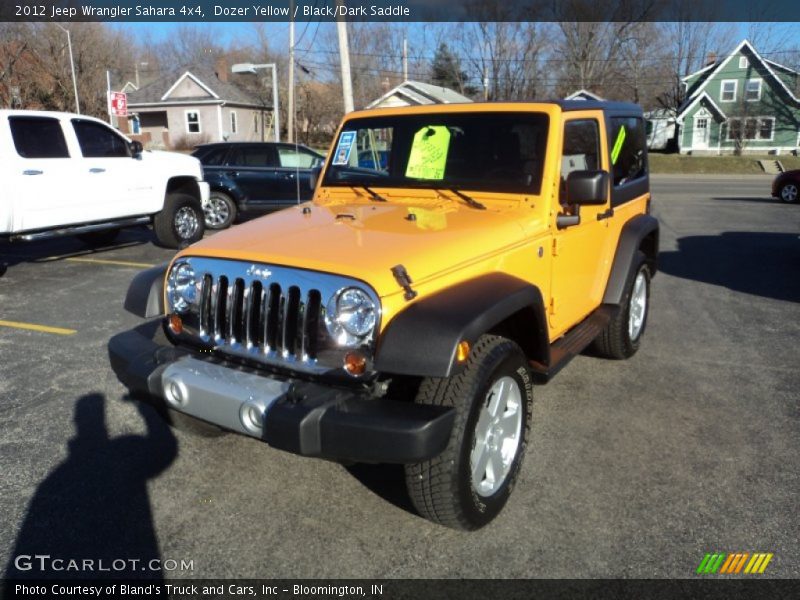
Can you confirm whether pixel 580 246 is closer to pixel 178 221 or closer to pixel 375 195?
pixel 375 195

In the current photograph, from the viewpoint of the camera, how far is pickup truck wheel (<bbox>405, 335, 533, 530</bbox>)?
2.61 m

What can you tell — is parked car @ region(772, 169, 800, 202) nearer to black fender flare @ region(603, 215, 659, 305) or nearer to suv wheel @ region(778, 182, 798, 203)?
suv wheel @ region(778, 182, 798, 203)

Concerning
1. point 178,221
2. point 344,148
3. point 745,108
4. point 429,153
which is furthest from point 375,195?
point 745,108

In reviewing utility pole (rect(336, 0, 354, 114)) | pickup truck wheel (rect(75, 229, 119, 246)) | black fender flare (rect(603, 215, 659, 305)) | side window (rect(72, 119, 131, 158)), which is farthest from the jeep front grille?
utility pole (rect(336, 0, 354, 114))

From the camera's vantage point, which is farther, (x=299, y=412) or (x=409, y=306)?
(x=409, y=306)

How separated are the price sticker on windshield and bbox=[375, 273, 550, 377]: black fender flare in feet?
5.89

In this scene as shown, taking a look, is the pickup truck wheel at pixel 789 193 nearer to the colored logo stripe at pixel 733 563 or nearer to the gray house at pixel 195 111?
the colored logo stripe at pixel 733 563

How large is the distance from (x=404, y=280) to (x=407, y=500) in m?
1.19

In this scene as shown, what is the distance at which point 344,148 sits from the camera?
4406mm

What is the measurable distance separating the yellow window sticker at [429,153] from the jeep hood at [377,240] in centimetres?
28

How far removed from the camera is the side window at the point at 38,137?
Result: 7.88 meters

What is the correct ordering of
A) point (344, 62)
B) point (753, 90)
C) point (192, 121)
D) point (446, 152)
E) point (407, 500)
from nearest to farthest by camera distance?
point (407, 500), point (446, 152), point (344, 62), point (192, 121), point (753, 90)

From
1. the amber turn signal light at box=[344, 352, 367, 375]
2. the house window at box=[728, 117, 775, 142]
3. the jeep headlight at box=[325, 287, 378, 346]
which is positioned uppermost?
the house window at box=[728, 117, 775, 142]

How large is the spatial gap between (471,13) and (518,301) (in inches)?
1857
